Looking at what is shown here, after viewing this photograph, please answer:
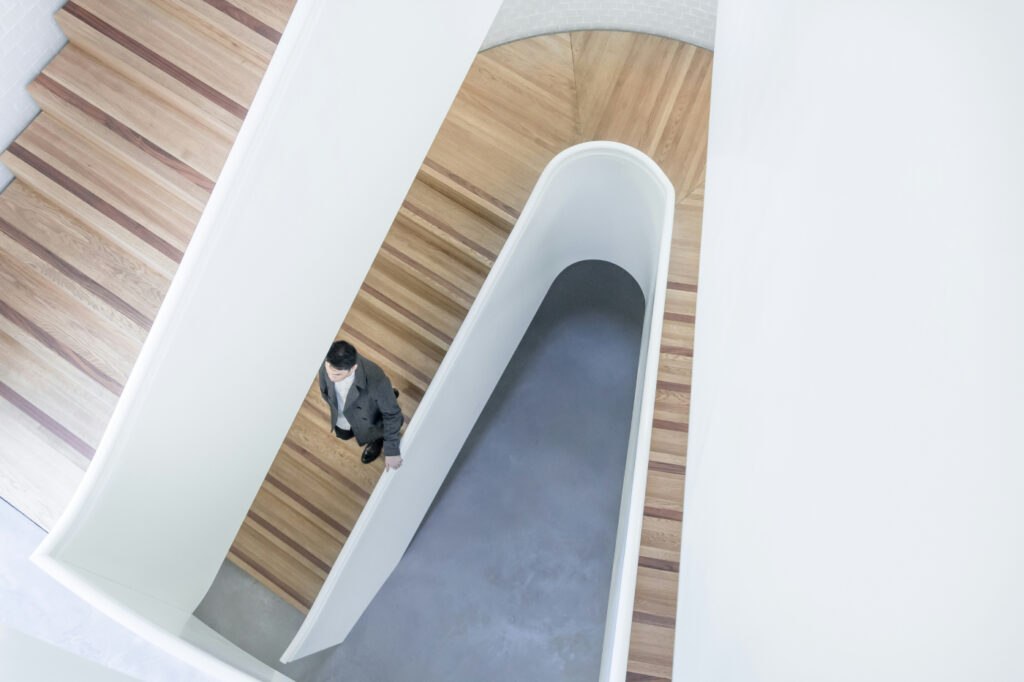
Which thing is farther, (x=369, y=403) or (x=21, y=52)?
(x=369, y=403)

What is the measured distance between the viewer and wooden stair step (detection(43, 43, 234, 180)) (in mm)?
3463

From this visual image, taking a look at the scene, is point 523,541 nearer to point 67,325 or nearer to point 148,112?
point 67,325

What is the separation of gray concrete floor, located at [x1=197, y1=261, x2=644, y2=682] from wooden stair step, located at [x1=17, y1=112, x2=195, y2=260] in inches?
121

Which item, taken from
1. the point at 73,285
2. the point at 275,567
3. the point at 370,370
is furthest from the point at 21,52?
the point at 275,567

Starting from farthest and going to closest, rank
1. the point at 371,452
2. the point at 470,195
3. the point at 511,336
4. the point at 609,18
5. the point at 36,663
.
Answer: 1. the point at 511,336
2. the point at 609,18
3. the point at 470,195
4. the point at 371,452
5. the point at 36,663

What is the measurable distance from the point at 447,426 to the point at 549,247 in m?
1.65

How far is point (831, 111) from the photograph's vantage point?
1.25 metres

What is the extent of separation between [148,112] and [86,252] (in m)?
0.77

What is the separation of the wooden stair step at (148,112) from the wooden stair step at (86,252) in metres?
0.57

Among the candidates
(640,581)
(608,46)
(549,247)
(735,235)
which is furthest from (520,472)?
(735,235)

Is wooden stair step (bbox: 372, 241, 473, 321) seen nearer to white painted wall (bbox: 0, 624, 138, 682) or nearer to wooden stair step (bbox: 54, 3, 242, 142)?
wooden stair step (bbox: 54, 3, 242, 142)

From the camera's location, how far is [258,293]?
3365 millimetres

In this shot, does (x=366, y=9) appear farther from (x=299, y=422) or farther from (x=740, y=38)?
(x=299, y=422)

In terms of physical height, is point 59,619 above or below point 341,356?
below
